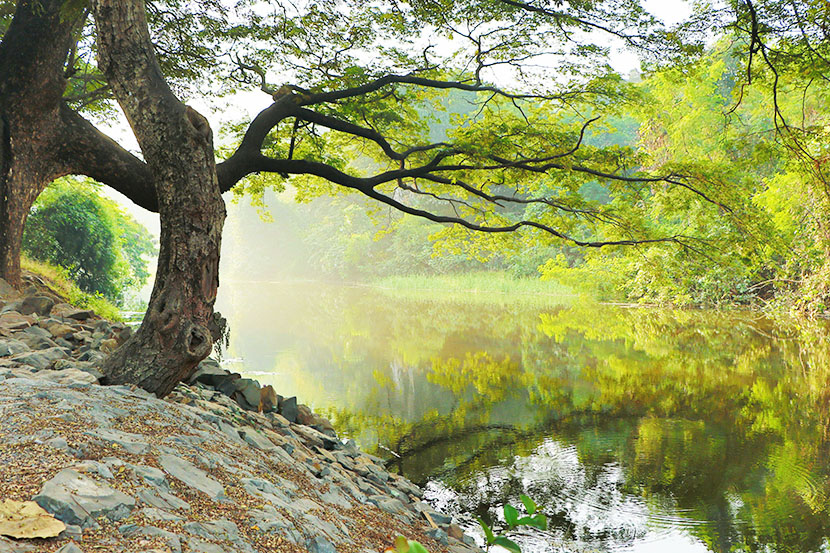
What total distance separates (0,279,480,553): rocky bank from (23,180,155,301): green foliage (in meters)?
6.80

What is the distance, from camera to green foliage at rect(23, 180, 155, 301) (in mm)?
11055

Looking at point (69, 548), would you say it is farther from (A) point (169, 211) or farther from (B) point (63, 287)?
(B) point (63, 287)

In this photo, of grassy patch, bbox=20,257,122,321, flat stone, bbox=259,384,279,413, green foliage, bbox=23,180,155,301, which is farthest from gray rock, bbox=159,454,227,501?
green foliage, bbox=23,180,155,301

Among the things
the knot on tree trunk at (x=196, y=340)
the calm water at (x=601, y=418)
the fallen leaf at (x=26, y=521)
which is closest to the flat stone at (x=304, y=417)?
the calm water at (x=601, y=418)

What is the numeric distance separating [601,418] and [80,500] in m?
6.59

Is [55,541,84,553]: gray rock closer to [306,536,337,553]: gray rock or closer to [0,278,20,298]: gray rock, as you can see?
[306,536,337,553]: gray rock

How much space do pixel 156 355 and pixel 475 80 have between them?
221 inches

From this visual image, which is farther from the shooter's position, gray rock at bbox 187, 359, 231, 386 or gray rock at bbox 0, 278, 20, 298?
gray rock at bbox 0, 278, 20, 298

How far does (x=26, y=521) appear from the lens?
1.75 m

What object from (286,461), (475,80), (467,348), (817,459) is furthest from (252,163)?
(467,348)

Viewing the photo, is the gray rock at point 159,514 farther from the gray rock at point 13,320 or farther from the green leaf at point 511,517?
the gray rock at point 13,320

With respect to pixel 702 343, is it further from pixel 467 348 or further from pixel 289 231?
pixel 289 231

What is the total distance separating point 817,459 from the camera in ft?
19.3

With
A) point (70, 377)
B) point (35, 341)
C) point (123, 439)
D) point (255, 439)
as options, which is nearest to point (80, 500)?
point (123, 439)
